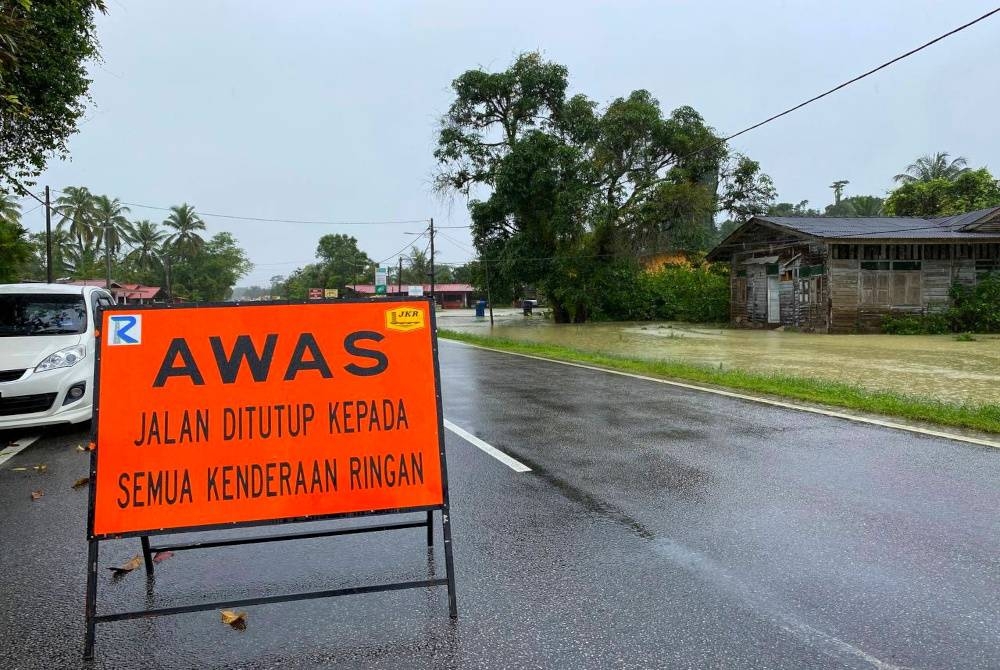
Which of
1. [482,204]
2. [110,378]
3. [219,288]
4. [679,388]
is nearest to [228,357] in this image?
[110,378]

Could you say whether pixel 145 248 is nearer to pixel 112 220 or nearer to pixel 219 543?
pixel 112 220

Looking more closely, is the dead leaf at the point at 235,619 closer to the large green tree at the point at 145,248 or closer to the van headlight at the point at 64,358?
the van headlight at the point at 64,358

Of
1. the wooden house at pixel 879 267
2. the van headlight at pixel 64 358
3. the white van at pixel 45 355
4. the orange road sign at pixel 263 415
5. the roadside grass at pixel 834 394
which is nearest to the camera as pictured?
the orange road sign at pixel 263 415

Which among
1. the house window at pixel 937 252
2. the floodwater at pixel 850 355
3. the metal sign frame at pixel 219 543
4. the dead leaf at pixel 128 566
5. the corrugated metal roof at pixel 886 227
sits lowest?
the floodwater at pixel 850 355

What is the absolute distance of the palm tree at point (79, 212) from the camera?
217 ft

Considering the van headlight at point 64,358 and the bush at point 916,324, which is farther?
the bush at point 916,324

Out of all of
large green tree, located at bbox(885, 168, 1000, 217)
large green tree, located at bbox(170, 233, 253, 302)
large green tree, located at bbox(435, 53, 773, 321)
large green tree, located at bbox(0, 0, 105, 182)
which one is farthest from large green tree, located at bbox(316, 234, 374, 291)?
large green tree, located at bbox(0, 0, 105, 182)

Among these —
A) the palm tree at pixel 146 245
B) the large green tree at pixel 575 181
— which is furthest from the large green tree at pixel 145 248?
the large green tree at pixel 575 181

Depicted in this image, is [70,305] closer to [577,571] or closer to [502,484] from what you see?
[502,484]

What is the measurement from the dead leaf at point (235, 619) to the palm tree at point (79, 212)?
74.0 metres

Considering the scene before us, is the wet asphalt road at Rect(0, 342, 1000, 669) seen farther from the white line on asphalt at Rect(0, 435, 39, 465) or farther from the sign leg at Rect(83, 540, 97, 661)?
the white line on asphalt at Rect(0, 435, 39, 465)

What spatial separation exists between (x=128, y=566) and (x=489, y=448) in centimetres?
336

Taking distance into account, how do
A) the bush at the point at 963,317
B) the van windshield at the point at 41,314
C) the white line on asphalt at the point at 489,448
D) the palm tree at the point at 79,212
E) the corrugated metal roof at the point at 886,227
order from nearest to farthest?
the white line on asphalt at the point at 489,448
the van windshield at the point at 41,314
the corrugated metal roof at the point at 886,227
the bush at the point at 963,317
the palm tree at the point at 79,212

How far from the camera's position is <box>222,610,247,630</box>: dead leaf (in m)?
3.07
